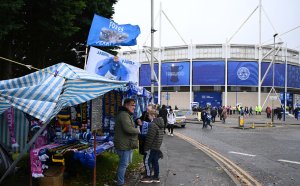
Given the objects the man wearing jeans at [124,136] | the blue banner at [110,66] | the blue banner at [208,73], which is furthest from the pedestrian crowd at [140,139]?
the blue banner at [208,73]

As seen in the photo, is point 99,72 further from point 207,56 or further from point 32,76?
point 207,56

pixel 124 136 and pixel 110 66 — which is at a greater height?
pixel 110 66

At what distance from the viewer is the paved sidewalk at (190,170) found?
8875mm

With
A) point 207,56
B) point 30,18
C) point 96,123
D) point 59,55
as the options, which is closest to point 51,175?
point 96,123

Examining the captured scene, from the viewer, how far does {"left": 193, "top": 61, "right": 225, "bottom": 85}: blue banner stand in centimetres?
7144

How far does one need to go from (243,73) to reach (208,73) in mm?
6635

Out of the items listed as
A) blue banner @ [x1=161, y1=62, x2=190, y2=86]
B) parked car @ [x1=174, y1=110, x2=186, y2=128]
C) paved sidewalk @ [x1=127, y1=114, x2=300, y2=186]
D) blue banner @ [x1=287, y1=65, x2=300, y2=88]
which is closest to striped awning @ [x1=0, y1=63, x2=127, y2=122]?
paved sidewalk @ [x1=127, y1=114, x2=300, y2=186]

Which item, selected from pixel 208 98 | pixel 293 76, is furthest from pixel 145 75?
pixel 293 76

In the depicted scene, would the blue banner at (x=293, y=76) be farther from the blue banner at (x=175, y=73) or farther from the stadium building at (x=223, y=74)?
the blue banner at (x=175, y=73)

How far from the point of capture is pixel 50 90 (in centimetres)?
617

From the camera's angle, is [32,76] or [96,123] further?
[96,123]

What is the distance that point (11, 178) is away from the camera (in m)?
7.61

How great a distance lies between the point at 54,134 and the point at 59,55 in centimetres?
735

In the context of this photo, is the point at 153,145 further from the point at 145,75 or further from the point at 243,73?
the point at 145,75
